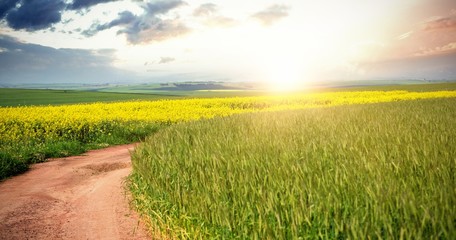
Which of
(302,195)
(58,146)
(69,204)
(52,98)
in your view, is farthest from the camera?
(52,98)

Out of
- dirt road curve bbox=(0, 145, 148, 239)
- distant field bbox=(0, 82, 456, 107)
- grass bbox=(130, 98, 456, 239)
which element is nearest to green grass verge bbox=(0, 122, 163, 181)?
dirt road curve bbox=(0, 145, 148, 239)

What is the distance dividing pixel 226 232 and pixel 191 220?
753mm

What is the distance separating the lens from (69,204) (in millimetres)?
6410

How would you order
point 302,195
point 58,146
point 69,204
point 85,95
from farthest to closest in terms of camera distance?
point 85,95 < point 58,146 < point 69,204 < point 302,195

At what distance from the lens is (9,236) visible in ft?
16.2

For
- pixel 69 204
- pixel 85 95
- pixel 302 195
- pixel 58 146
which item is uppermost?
pixel 85 95

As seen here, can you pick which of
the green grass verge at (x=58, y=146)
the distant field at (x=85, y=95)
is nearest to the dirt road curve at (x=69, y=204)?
the green grass verge at (x=58, y=146)

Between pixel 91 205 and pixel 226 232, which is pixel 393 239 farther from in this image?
pixel 91 205

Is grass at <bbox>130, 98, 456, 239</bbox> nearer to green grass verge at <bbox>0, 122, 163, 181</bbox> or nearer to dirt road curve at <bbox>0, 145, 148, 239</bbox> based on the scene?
dirt road curve at <bbox>0, 145, 148, 239</bbox>

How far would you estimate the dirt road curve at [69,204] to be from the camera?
16.6 feet

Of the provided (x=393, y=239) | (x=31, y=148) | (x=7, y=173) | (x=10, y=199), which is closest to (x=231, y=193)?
(x=393, y=239)

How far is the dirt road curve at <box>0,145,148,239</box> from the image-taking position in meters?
5.05

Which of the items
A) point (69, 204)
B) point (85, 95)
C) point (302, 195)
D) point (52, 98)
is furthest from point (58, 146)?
point (85, 95)

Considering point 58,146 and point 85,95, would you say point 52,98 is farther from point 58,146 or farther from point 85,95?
point 58,146
